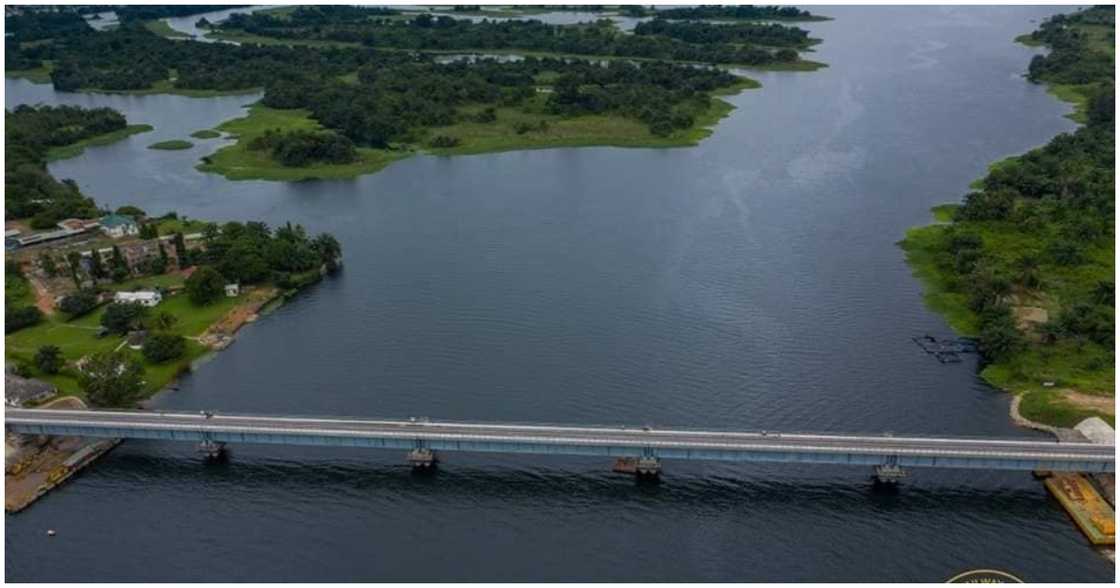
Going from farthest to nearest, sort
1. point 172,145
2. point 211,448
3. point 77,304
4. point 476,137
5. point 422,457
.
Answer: point 172,145 → point 476,137 → point 77,304 → point 211,448 → point 422,457

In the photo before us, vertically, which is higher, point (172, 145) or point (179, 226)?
point (172, 145)

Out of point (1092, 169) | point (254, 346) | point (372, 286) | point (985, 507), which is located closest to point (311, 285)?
point (372, 286)

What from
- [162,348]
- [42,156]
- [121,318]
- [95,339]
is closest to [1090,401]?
[162,348]

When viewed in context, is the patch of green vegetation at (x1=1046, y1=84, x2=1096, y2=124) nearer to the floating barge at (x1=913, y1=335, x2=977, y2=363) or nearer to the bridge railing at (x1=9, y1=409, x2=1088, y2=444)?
the floating barge at (x1=913, y1=335, x2=977, y2=363)

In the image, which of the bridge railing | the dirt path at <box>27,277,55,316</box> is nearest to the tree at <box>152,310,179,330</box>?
the dirt path at <box>27,277,55,316</box>

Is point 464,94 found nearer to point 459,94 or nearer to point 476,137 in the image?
point 459,94

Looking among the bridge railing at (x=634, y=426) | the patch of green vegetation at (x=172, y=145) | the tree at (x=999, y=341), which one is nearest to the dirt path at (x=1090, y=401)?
the bridge railing at (x=634, y=426)

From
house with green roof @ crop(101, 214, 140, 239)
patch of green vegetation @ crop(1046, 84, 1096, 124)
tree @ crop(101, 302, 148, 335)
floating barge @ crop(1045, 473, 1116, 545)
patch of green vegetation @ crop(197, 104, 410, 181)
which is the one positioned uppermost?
patch of green vegetation @ crop(1046, 84, 1096, 124)
